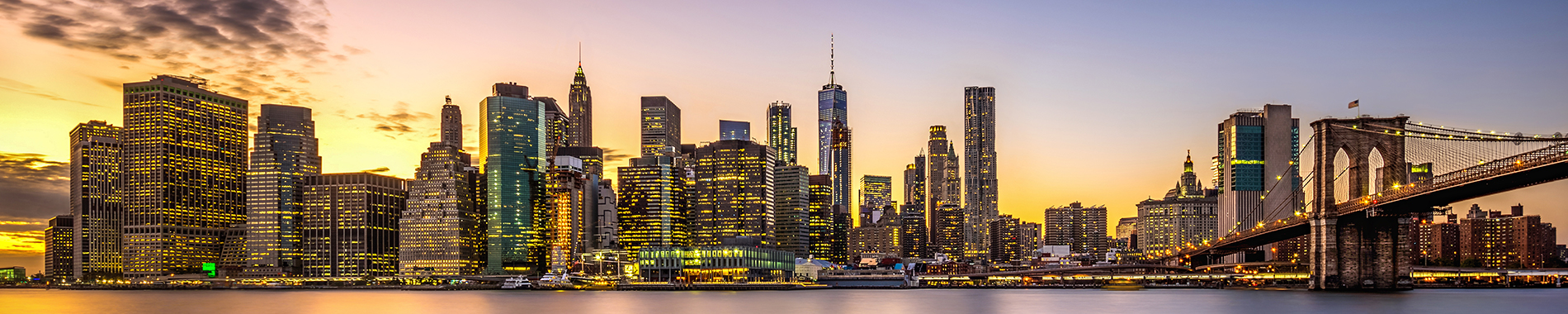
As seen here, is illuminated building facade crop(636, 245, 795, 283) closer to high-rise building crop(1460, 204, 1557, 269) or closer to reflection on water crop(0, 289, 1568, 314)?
reflection on water crop(0, 289, 1568, 314)

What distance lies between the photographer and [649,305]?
94.9 meters

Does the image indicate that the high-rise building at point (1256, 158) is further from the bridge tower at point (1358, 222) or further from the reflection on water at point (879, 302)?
A: the bridge tower at point (1358, 222)

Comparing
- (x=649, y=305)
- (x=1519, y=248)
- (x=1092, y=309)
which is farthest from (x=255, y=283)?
(x=1519, y=248)

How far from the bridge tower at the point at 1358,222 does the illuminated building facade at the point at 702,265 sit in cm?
8105

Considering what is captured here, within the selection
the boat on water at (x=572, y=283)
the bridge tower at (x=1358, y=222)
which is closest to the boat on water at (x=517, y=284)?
the boat on water at (x=572, y=283)

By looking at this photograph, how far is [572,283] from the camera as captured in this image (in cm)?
15188

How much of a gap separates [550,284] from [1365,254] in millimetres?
100941

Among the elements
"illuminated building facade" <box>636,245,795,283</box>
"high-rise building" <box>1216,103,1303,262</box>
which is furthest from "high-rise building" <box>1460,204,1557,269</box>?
"illuminated building facade" <box>636,245,795,283</box>

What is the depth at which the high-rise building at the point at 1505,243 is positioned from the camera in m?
150

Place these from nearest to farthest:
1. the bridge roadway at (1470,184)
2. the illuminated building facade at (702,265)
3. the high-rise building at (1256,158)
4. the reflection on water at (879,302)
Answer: the bridge roadway at (1470,184) → the reflection on water at (879,302) → the illuminated building facade at (702,265) → the high-rise building at (1256,158)

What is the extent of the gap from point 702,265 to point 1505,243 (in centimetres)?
10000

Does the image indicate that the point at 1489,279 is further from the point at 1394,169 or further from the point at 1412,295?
the point at 1394,169

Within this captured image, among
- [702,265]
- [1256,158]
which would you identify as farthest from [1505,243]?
[702,265]

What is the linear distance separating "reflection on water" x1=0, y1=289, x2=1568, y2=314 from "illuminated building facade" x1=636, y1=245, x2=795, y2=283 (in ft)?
56.9
